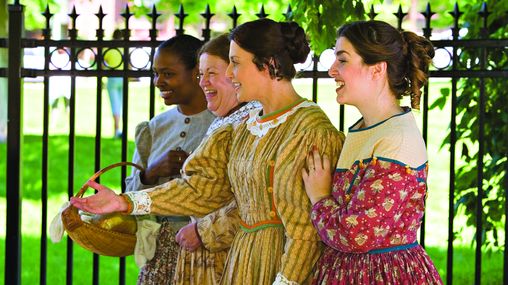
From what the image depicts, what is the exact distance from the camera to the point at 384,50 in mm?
3416

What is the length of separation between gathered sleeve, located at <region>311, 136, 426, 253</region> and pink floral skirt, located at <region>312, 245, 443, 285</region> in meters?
0.05

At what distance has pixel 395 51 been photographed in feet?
11.3

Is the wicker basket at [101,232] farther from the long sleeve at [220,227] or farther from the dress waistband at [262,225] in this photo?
the dress waistband at [262,225]

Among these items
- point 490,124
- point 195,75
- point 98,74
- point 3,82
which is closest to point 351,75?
point 195,75

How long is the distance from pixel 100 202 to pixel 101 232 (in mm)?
262

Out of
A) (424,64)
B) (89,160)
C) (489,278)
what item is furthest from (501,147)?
(89,160)

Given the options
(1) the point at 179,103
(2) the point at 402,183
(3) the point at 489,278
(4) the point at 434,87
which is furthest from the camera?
(4) the point at 434,87

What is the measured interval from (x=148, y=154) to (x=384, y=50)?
1.43m

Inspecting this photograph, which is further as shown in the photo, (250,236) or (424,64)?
(250,236)

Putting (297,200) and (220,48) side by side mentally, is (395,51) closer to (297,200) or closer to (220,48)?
(297,200)

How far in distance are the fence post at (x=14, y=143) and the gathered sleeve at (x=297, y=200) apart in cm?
225

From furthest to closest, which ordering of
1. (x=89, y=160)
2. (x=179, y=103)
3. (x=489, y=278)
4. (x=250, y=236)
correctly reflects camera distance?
1. (x=89, y=160)
2. (x=489, y=278)
3. (x=179, y=103)
4. (x=250, y=236)

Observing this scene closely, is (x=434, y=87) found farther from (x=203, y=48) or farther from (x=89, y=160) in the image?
(x=203, y=48)

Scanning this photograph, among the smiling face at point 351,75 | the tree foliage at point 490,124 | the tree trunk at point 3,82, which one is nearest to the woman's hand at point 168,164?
the smiling face at point 351,75
